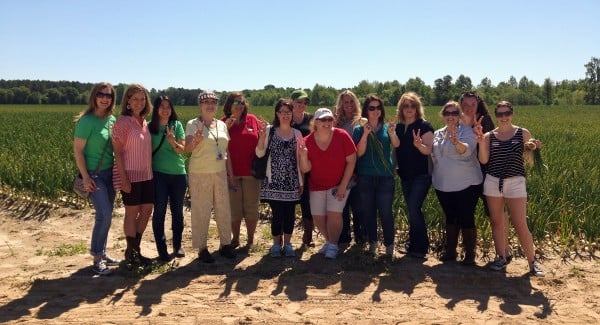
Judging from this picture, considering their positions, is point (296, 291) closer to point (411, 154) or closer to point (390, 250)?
point (390, 250)

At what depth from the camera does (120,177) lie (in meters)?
4.51

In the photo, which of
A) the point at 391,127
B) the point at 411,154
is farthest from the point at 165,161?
the point at 411,154

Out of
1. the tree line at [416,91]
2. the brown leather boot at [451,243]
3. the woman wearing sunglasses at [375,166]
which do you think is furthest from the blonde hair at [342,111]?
the tree line at [416,91]

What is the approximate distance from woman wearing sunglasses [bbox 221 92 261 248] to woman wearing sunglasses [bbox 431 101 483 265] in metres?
2.08

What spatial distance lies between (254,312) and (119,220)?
12.8 ft

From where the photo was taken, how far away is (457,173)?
4719mm

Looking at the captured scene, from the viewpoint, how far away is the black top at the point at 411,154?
4.91 metres

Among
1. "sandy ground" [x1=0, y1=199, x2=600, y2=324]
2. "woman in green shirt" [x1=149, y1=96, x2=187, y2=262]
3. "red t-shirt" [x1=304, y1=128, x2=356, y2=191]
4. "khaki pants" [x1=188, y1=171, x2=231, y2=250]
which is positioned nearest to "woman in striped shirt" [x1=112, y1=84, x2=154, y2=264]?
"woman in green shirt" [x1=149, y1=96, x2=187, y2=262]

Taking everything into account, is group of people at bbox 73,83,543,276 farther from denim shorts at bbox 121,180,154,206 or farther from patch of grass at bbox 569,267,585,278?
patch of grass at bbox 569,267,585,278

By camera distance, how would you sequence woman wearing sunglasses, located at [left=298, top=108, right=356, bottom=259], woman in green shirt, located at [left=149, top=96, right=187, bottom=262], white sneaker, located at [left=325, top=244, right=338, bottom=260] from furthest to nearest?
1. white sneaker, located at [left=325, top=244, right=338, bottom=260]
2. woman wearing sunglasses, located at [left=298, top=108, right=356, bottom=259]
3. woman in green shirt, located at [left=149, top=96, right=187, bottom=262]

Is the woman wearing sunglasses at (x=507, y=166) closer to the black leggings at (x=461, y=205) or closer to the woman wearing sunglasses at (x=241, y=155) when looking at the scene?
the black leggings at (x=461, y=205)

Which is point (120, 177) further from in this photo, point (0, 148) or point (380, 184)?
point (0, 148)

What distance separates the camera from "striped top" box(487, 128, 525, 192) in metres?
4.48

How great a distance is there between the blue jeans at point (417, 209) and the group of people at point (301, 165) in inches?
0.5
